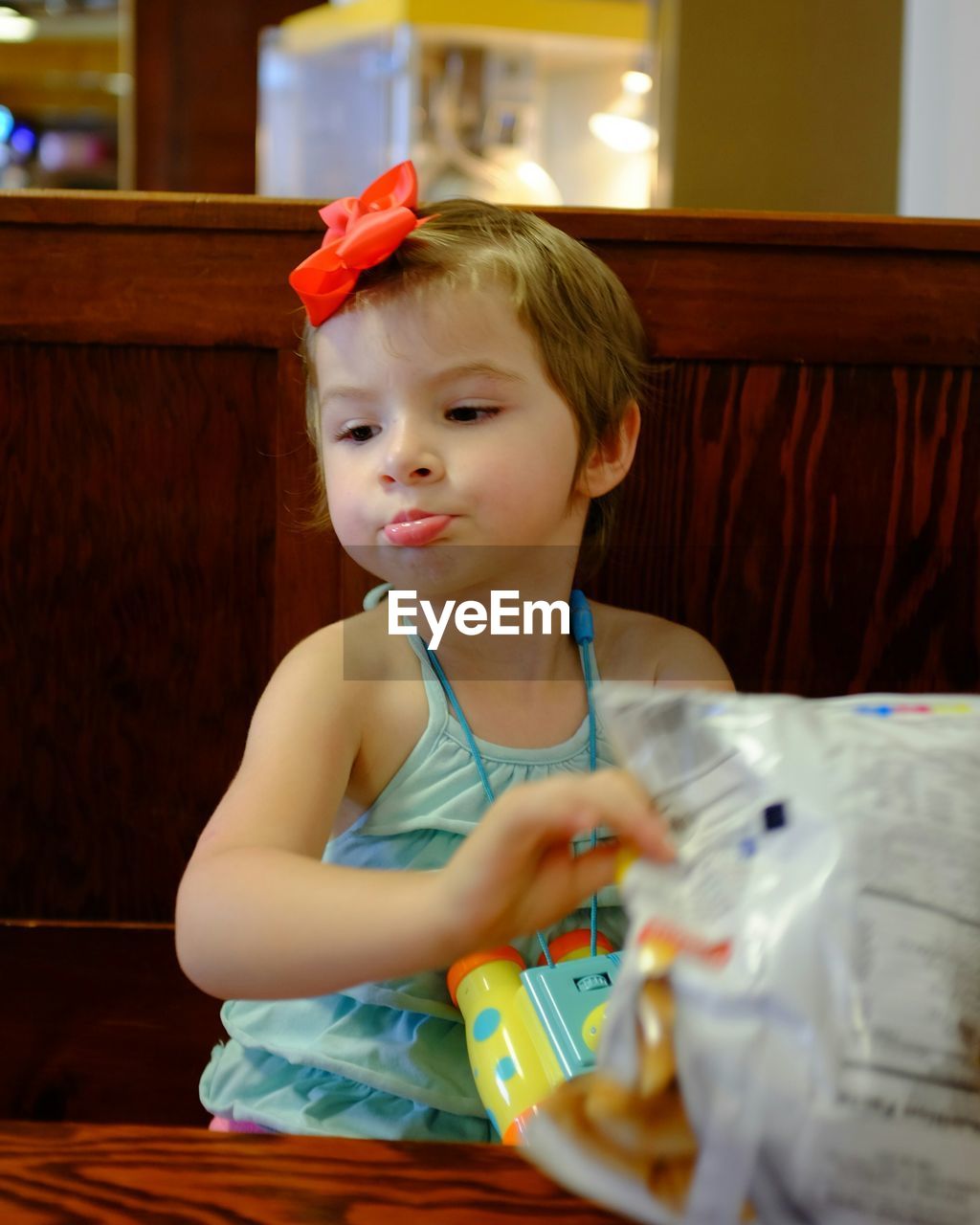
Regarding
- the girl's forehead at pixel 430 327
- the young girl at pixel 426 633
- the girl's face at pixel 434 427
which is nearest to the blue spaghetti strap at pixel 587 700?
the young girl at pixel 426 633

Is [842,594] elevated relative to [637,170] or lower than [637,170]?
lower

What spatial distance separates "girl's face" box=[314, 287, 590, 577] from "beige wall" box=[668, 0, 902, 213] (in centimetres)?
86

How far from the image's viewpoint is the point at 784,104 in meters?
1.60

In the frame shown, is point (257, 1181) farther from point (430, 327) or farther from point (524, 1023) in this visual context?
point (430, 327)

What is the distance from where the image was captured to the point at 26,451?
1.11 m

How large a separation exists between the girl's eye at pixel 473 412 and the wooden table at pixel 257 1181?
1.53 ft

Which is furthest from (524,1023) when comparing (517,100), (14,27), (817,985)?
(14,27)

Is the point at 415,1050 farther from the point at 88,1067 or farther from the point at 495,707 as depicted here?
the point at 88,1067

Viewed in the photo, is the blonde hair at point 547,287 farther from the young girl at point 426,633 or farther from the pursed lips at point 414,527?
the pursed lips at point 414,527

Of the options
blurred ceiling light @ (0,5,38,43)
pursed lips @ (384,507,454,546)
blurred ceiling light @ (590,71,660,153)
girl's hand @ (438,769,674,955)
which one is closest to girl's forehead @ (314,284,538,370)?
pursed lips @ (384,507,454,546)

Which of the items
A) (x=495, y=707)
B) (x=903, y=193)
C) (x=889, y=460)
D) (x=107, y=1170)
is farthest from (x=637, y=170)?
(x=107, y=1170)

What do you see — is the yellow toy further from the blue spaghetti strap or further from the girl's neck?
the girl's neck

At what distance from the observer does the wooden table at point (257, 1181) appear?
1.77ft

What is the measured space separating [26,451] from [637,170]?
7.15 ft
